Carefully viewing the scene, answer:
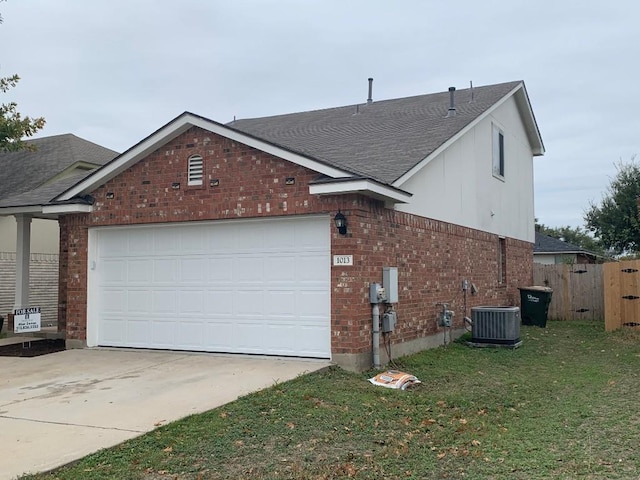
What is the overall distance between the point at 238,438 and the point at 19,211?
34.7 feet

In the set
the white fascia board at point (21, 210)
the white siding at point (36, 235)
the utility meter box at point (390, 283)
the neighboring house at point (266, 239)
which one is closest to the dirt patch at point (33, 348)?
the neighboring house at point (266, 239)

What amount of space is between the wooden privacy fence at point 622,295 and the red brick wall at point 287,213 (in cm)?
447

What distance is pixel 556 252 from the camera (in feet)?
102

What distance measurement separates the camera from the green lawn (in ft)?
18.2

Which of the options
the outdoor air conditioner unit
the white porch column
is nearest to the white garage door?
the outdoor air conditioner unit

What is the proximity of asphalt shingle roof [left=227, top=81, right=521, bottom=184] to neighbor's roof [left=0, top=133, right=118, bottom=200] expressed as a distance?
6144mm

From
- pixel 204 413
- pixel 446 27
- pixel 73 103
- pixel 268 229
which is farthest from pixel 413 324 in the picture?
pixel 73 103

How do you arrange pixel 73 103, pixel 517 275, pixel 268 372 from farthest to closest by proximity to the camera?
pixel 73 103 < pixel 517 275 < pixel 268 372

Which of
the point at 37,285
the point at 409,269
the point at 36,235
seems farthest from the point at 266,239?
the point at 36,235

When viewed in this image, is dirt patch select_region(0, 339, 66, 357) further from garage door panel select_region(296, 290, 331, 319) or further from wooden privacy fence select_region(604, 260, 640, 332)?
wooden privacy fence select_region(604, 260, 640, 332)

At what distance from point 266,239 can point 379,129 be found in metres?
5.06

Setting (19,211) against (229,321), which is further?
(19,211)

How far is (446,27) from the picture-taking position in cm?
1504

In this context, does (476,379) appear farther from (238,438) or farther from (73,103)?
(73,103)
